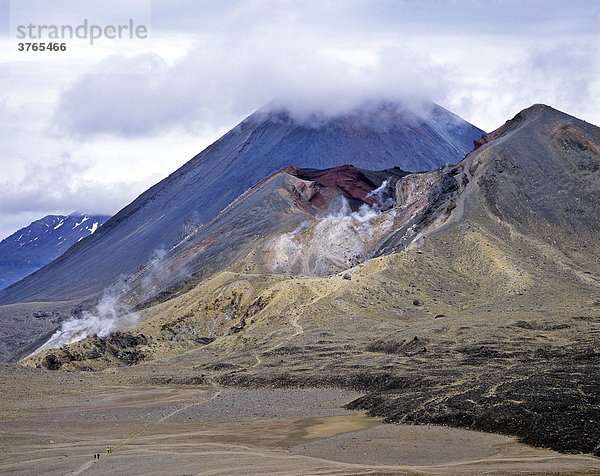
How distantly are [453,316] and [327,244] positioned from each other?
105ft

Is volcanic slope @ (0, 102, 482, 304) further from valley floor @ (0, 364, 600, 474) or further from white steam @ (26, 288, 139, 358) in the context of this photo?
valley floor @ (0, 364, 600, 474)

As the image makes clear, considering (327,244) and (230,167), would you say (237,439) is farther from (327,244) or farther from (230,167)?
(230,167)

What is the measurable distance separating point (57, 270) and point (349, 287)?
354 ft

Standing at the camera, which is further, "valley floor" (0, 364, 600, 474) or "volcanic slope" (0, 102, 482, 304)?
"volcanic slope" (0, 102, 482, 304)

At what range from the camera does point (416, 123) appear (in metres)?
185

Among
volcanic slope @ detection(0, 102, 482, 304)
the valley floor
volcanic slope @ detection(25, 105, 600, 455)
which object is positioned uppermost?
volcanic slope @ detection(0, 102, 482, 304)

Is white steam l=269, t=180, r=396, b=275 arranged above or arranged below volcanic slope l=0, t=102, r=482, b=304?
below

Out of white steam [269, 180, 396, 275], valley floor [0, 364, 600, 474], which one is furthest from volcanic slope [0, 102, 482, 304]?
valley floor [0, 364, 600, 474]

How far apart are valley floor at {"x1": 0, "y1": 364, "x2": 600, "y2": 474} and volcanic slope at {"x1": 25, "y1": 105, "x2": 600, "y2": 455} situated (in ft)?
5.36

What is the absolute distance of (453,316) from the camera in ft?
180

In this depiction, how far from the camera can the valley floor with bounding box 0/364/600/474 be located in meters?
19.0

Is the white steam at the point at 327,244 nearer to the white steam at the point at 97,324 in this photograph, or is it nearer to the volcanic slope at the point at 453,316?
the volcanic slope at the point at 453,316

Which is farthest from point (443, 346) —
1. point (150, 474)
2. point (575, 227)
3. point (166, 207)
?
point (166, 207)

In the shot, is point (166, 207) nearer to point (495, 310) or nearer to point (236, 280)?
point (236, 280)
